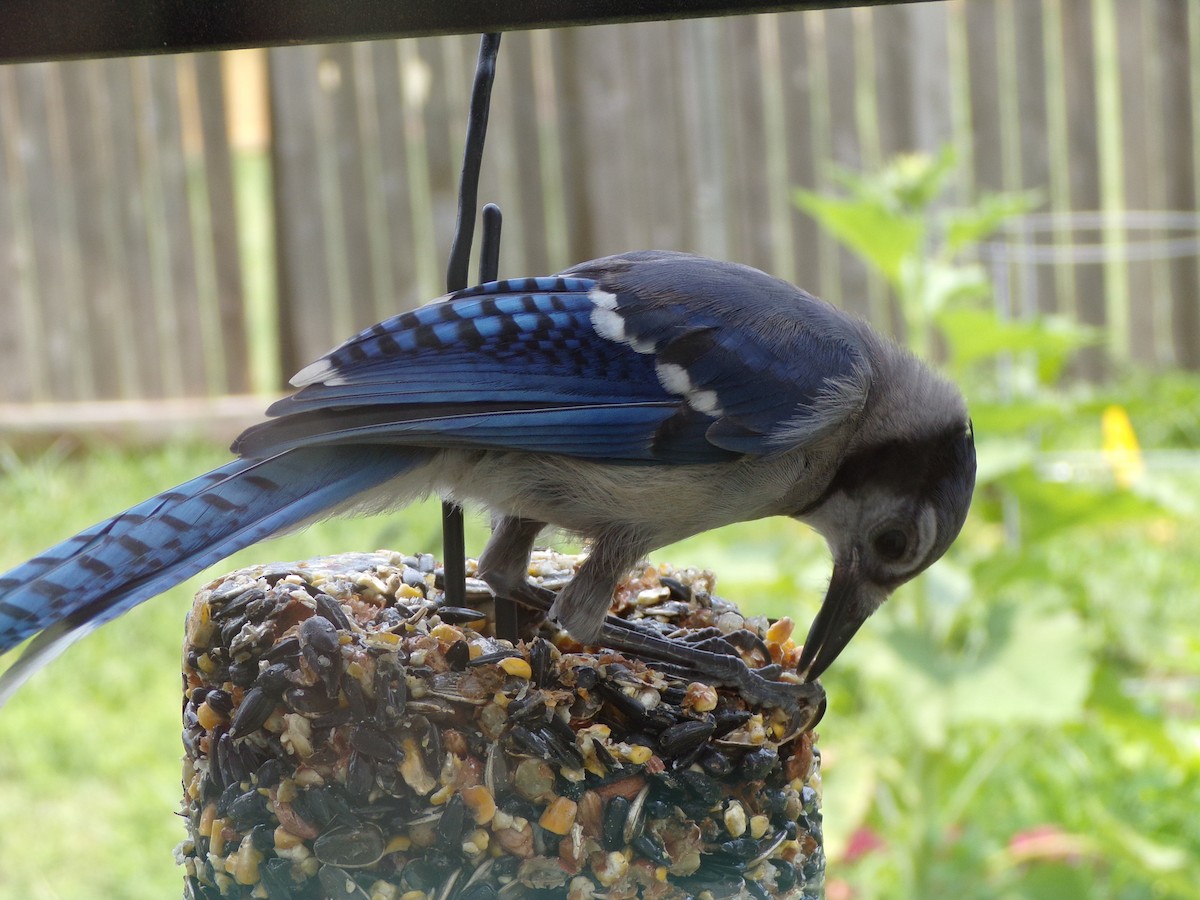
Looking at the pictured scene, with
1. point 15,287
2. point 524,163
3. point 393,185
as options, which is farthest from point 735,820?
point 15,287

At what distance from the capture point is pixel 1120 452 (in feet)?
14.5

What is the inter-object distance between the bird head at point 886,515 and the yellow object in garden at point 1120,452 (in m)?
1.77

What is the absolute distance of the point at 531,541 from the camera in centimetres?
197

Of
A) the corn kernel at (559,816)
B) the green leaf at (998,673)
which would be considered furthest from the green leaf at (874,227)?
the corn kernel at (559,816)

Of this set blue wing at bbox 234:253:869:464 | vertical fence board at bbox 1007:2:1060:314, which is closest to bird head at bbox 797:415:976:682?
blue wing at bbox 234:253:869:464

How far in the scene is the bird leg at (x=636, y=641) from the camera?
1.72 metres

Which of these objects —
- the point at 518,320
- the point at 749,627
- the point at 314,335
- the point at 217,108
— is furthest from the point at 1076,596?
the point at 217,108

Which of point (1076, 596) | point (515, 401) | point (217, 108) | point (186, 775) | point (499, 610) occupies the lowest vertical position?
point (1076, 596)

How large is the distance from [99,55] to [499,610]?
92cm

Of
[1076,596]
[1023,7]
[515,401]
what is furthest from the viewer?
[1023,7]

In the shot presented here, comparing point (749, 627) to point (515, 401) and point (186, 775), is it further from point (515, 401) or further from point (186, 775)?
point (186, 775)

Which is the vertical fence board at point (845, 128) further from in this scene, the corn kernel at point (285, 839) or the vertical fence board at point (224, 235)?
the corn kernel at point (285, 839)

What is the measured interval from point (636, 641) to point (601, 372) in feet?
1.19

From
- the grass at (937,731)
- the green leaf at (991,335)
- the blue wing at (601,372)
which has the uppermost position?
the blue wing at (601,372)
